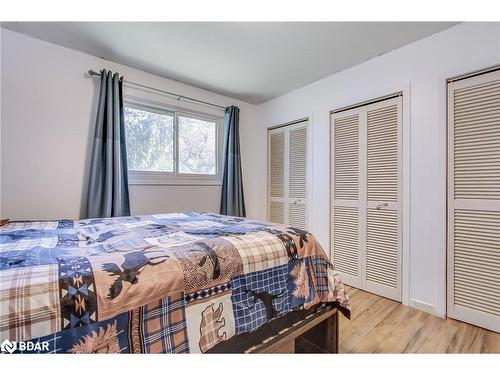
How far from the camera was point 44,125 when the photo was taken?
2166 mm

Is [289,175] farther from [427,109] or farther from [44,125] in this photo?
[44,125]

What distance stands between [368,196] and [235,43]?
6.29 feet

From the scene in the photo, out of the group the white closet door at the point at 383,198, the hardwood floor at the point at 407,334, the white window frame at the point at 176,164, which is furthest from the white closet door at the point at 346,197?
the white window frame at the point at 176,164

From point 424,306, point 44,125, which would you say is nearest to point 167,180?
point 44,125

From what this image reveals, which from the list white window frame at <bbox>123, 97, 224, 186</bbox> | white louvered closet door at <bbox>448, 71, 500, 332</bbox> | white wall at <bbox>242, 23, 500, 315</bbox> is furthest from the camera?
white window frame at <bbox>123, 97, 224, 186</bbox>

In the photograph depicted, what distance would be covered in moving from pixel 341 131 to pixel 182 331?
2.50 metres

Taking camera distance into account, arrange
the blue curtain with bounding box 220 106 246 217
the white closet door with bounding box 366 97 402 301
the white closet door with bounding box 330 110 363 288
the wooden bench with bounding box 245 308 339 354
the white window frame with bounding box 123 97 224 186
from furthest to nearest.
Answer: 1. the blue curtain with bounding box 220 106 246 217
2. the white window frame with bounding box 123 97 224 186
3. the white closet door with bounding box 330 110 363 288
4. the white closet door with bounding box 366 97 402 301
5. the wooden bench with bounding box 245 308 339 354

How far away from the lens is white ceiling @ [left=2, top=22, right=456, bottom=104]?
77.0 inches

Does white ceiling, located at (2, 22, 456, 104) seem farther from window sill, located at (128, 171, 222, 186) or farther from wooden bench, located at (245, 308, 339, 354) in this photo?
wooden bench, located at (245, 308, 339, 354)

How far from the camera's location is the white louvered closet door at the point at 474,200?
1763mm

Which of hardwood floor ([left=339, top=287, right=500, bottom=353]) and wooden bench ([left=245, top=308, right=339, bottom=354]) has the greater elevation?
wooden bench ([left=245, top=308, right=339, bottom=354])

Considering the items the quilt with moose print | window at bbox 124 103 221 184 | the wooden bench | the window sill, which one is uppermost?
window at bbox 124 103 221 184

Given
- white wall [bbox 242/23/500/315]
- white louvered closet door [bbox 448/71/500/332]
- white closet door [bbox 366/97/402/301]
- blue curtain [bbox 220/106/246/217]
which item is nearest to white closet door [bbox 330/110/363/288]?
white closet door [bbox 366/97/402/301]
